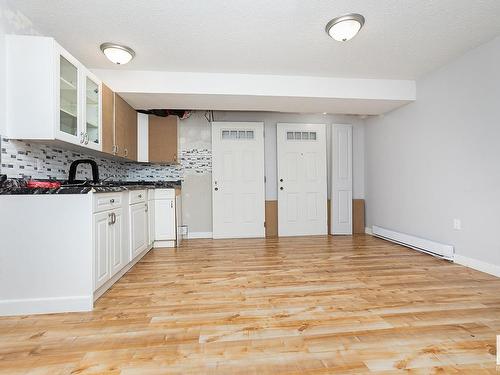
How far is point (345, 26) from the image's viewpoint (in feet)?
7.14

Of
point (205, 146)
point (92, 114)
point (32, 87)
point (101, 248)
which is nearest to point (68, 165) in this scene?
point (92, 114)

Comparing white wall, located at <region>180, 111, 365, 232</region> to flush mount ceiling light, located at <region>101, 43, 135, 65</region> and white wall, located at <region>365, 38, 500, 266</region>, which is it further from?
flush mount ceiling light, located at <region>101, 43, 135, 65</region>

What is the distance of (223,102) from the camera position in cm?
352

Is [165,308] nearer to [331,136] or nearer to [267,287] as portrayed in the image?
[267,287]

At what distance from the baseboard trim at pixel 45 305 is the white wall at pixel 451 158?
3.72 meters

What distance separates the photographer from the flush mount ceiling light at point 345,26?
212 centimetres

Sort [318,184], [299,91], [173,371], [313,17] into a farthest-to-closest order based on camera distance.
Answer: [318,184] → [299,91] → [313,17] → [173,371]

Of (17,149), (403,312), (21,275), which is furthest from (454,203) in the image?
(17,149)

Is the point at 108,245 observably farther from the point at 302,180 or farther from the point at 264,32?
the point at 302,180

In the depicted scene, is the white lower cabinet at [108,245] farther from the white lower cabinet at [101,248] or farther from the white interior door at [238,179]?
the white interior door at [238,179]

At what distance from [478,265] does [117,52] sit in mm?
4366

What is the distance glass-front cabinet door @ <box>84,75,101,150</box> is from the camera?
8.05 feet

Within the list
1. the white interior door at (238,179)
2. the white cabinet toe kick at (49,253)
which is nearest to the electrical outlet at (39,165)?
the white cabinet toe kick at (49,253)

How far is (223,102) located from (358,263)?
8.86 feet
